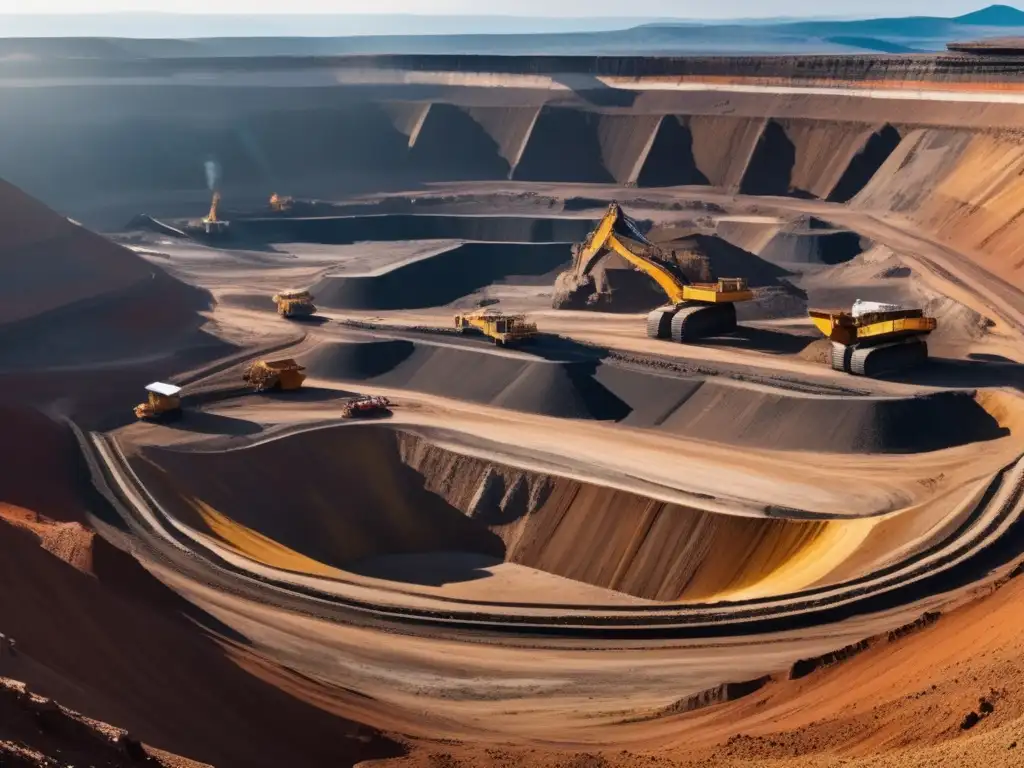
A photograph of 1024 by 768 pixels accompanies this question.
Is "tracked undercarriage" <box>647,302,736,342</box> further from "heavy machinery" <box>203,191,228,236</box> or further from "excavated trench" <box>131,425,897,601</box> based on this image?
"heavy machinery" <box>203,191,228,236</box>

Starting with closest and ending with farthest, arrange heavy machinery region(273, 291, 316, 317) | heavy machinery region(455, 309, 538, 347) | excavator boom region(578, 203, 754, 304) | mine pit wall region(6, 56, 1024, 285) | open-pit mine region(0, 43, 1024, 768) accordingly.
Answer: open-pit mine region(0, 43, 1024, 768) < heavy machinery region(455, 309, 538, 347) < excavator boom region(578, 203, 754, 304) < heavy machinery region(273, 291, 316, 317) < mine pit wall region(6, 56, 1024, 285)

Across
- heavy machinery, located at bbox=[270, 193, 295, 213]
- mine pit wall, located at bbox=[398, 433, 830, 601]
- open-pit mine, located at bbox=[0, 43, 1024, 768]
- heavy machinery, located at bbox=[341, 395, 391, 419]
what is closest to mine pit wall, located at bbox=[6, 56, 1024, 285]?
open-pit mine, located at bbox=[0, 43, 1024, 768]

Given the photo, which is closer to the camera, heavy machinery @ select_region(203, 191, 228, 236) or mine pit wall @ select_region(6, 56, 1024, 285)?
mine pit wall @ select_region(6, 56, 1024, 285)

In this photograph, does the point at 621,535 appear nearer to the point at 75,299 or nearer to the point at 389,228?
the point at 75,299

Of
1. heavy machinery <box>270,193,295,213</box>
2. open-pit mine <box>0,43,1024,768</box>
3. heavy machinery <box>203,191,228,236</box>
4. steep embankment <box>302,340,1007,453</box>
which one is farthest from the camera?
heavy machinery <box>270,193,295,213</box>

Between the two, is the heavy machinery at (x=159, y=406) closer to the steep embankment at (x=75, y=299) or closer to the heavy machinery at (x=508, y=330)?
the steep embankment at (x=75, y=299)

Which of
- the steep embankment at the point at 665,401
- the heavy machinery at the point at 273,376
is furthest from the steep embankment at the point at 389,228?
the heavy machinery at the point at 273,376

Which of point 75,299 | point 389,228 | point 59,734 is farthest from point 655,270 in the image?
point 59,734
